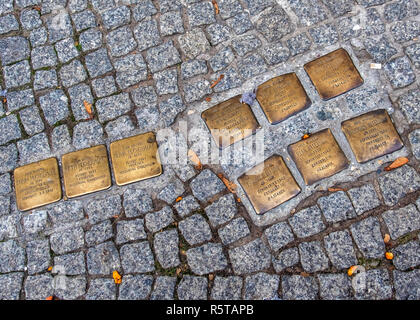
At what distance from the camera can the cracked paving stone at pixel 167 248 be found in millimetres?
3123

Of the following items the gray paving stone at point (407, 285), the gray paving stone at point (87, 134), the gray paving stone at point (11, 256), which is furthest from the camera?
the gray paving stone at point (87, 134)

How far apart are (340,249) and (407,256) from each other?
558mm

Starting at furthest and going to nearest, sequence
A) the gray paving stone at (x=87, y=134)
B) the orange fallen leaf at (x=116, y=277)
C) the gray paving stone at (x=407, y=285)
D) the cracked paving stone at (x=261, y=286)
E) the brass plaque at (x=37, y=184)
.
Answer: the gray paving stone at (x=87, y=134), the brass plaque at (x=37, y=184), the orange fallen leaf at (x=116, y=277), the cracked paving stone at (x=261, y=286), the gray paving stone at (x=407, y=285)

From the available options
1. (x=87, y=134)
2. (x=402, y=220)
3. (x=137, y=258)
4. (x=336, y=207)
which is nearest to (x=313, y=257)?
(x=336, y=207)

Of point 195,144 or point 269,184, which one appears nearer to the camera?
Result: point 269,184

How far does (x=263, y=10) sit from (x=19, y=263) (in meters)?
3.48

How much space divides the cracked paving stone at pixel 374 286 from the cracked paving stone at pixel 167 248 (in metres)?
1.58

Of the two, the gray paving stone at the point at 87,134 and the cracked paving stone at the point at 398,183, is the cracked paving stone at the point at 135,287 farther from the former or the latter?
the cracked paving stone at the point at 398,183

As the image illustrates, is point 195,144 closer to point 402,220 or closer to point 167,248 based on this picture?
point 167,248

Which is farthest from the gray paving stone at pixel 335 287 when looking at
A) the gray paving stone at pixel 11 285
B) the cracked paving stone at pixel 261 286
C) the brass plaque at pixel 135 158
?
the gray paving stone at pixel 11 285

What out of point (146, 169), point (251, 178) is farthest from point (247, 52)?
point (146, 169)

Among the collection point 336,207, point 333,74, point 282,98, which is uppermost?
point 333,74

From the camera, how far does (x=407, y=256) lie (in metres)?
2.97

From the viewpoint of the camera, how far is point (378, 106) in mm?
3271
